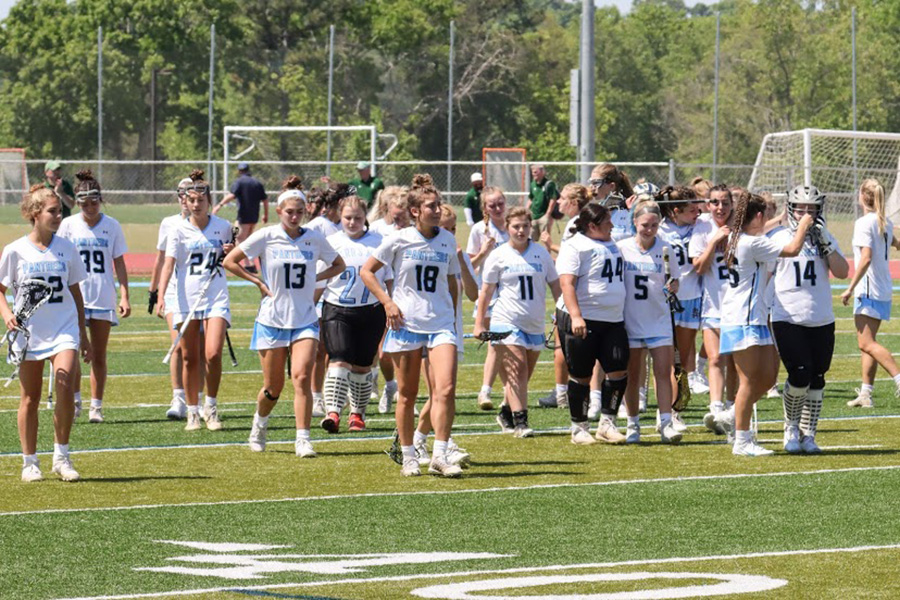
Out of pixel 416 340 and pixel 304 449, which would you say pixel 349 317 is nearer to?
pixel 304 449

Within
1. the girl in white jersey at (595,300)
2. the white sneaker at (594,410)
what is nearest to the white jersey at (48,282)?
the girl in white jersey at (595,300)

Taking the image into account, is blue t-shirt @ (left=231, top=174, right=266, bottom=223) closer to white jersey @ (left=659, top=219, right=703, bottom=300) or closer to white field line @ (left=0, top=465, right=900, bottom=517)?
white jersey @ (left=659, top=219, right=703, bottom=300)

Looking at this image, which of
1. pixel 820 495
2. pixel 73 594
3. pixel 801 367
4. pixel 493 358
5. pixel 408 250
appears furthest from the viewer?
pixel 493 358

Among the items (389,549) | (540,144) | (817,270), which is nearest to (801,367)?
(817,270)


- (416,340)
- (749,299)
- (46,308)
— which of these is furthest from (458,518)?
(749,299)

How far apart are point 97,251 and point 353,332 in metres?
2.30

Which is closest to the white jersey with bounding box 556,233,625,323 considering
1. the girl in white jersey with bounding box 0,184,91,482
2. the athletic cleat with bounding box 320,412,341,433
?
the athletic cleat with bounding box 320,412,341,433

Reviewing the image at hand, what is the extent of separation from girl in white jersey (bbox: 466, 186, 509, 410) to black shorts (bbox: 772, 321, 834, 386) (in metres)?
2.90

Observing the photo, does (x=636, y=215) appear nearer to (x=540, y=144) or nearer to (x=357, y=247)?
(x=357, y=247)

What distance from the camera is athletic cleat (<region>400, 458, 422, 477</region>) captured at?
11977mm

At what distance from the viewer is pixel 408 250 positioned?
1180 centimetres

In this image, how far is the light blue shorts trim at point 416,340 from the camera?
38.4 ft

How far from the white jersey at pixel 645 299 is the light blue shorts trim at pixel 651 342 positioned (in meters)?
0.02

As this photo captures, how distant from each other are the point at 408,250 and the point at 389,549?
291 cm
